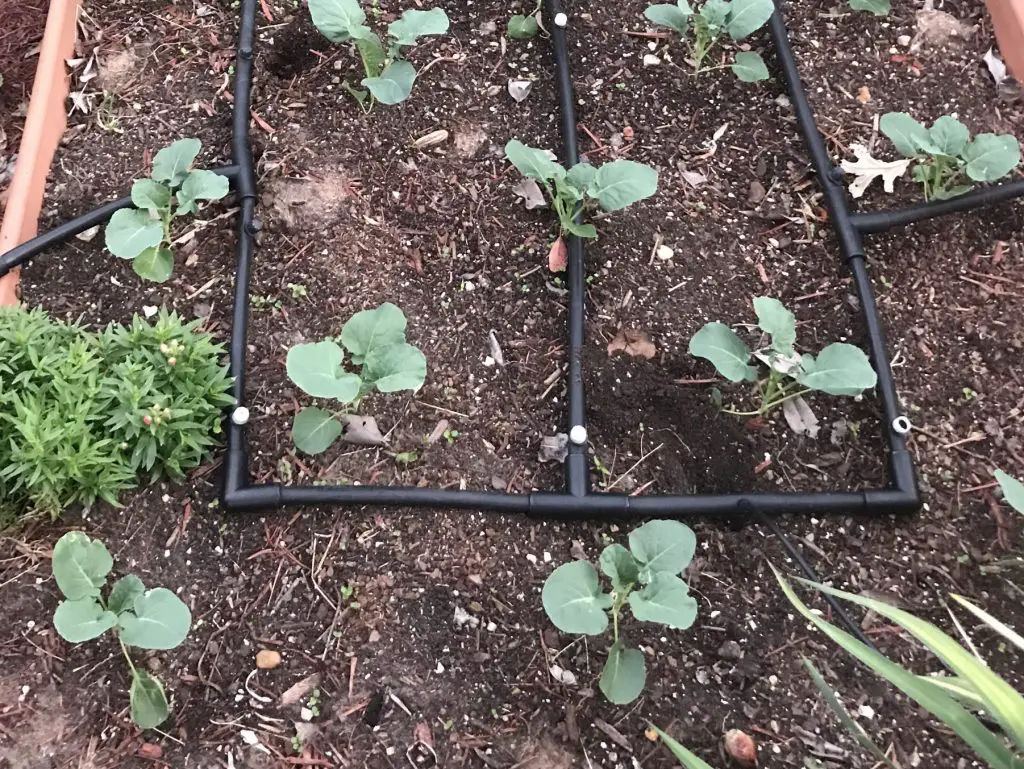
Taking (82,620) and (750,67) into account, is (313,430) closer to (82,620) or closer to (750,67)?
(82,620)

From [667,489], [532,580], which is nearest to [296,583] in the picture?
[532,580]

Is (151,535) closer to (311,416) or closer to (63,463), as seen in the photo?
(63,463)

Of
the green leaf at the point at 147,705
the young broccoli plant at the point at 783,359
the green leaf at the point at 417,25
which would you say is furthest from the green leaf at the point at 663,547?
the green leaf at the point at 417,25

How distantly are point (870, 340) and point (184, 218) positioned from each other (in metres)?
1.75

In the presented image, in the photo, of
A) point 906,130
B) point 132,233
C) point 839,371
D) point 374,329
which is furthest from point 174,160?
point 906,130

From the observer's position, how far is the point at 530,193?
6.77 ft

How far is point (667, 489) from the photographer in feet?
5.72

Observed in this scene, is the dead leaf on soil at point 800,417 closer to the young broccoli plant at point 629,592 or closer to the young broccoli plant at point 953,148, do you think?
the young broccoli plant at point 629,592

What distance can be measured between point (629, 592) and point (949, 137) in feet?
4.46

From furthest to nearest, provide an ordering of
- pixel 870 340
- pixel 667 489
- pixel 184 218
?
pixel 184 218, pixel 870 340, pixel 667 489

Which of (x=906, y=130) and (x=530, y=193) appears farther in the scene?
(x=530, y=193)

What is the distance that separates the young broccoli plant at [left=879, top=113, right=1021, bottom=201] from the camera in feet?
6.06

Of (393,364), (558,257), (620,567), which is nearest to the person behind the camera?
(620,567)

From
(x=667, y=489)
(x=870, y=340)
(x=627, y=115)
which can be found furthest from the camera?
(x=627, y=115)
